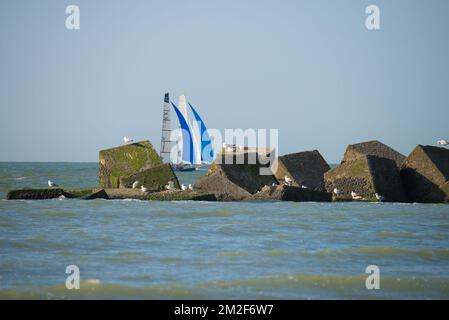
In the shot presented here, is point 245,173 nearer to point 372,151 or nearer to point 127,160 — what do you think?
point 127,160

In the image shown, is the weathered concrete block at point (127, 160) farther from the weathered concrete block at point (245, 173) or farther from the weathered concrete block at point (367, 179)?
the weathered concrete block at point (367, 179)

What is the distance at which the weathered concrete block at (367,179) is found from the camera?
2330 cm

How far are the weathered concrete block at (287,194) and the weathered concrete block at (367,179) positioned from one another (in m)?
0.71

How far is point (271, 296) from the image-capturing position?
10227 mm

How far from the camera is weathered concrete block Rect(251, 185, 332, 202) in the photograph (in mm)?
23094

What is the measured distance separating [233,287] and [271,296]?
24.0 inches

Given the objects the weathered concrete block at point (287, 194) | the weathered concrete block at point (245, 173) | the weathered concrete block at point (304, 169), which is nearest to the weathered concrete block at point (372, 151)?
the weathered concrete block at point (287, 194)

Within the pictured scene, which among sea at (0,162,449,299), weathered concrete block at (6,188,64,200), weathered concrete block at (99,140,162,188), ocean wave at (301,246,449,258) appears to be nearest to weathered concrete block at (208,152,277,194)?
weathered concrete block at (99,140,162,188)

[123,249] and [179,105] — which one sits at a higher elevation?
[179,105]

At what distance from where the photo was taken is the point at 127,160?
24344 millimetres

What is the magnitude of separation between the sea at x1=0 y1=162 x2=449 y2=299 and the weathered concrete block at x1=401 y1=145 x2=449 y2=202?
2684 mm

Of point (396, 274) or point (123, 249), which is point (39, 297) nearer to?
point (123, 249)

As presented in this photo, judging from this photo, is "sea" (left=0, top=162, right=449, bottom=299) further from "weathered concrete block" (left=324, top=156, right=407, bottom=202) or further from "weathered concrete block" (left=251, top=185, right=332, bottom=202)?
"weathered concrete block" (left=324, top=156, right=407, bottom=202)

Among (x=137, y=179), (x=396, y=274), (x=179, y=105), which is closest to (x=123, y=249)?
(x=396, y=274)
